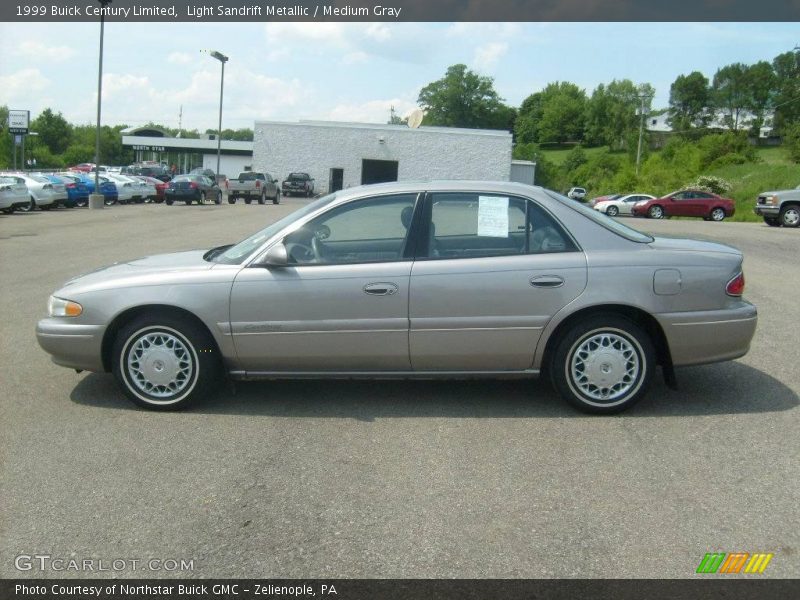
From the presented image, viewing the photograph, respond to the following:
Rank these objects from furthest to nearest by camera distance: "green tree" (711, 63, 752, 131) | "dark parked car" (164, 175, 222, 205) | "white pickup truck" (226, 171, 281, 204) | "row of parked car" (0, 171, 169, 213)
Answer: "green tree" (711, 63, 752, 131)
"white pickup truck" (226, 171, 281, 204)
"dark parked car" (164, 175, 222, 205)
"row of parked car" (0, 171, 169, 213)

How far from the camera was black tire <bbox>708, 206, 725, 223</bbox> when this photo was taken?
41.0 m

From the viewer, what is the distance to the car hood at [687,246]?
5801mm

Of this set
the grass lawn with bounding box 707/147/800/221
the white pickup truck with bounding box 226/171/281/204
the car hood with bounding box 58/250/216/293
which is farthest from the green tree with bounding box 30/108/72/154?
the car hood with bounding box 58/250/216/293

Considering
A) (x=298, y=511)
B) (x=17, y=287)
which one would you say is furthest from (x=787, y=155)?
(x=298, y=511)

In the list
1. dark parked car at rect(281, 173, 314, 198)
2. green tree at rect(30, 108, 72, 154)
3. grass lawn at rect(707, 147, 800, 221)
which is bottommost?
dark parked car at rect(281, 173, 314, 198)

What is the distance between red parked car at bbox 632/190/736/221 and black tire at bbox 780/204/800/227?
11843 mm

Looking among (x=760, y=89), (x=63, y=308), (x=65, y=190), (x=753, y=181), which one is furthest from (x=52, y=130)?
(x=63, y=308)

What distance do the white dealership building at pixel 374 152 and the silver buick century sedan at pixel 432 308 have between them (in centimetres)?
5215

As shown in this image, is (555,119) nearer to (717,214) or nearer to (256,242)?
(717,214)

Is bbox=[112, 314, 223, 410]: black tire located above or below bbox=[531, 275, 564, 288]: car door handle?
below

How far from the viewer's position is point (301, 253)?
571 centimetres

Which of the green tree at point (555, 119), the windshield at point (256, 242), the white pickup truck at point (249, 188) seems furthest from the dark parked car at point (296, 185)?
the green tree at point (555, 119)

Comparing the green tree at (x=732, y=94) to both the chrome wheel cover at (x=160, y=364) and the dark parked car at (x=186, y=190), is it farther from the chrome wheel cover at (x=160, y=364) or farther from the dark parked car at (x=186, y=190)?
the chrome wheel cover at (x=160, y=364)

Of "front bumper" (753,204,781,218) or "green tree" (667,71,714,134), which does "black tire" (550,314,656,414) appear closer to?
"front bumper" (753,204,781,218)
